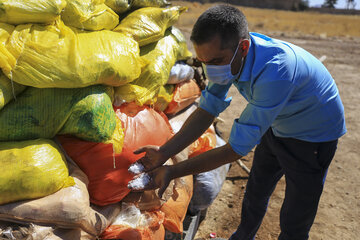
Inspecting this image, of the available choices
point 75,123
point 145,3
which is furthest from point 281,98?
point 145,3

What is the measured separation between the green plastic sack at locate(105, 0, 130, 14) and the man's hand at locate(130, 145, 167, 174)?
114cm

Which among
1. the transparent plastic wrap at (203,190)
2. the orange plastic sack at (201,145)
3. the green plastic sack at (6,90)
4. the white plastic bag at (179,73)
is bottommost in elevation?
the transparent plastic wrap at (203,190)

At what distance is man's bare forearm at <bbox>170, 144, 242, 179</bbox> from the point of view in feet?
5.23

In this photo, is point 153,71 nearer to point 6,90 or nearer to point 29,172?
point 6,90

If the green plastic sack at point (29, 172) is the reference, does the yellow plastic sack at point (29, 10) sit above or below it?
above

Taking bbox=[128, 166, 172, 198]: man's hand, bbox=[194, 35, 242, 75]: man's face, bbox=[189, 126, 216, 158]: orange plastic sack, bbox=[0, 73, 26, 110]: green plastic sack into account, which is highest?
bbox=[194, 35, 242, 75]: man's face

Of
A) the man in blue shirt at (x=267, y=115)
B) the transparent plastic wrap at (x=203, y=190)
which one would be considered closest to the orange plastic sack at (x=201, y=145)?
the transparent plastic wrap at (x=203, y=190)

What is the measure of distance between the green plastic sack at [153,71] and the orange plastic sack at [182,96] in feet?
0.94

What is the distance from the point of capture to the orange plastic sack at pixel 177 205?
7.36 ft

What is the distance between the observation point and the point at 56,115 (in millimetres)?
1761

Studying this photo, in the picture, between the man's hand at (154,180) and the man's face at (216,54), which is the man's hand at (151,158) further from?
the man's face at (216,54)

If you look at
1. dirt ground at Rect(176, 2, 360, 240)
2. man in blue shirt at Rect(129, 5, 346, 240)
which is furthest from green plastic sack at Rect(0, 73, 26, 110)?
dirt ground at Rect(176, 2, 360, 240)

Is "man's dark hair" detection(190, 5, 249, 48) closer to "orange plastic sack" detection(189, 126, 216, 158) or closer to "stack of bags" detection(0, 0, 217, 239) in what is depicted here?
Answer: "stack of bags" detection(0, 0, 217, 239)

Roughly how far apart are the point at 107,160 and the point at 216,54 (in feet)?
2.97
